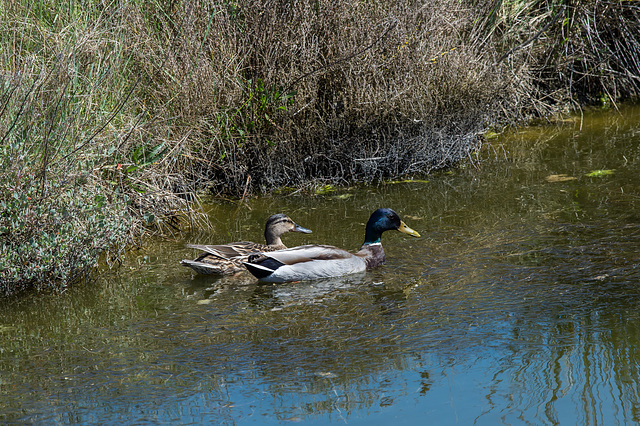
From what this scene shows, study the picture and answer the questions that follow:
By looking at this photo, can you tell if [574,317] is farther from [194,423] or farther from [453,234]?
[194,423]

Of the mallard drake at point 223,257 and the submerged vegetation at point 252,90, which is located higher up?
the submerged vegetation at point 252,90

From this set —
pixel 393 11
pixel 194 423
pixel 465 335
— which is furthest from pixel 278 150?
pixel 194 423

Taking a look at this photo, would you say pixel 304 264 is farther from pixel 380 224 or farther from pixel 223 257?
pixel 380 224

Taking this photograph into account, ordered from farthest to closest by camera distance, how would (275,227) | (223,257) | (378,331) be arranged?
1. (275,227)
2. (223,257)
3. (378,331)

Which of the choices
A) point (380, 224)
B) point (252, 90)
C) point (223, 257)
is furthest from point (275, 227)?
point (252, 90)

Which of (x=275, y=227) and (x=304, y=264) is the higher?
(x=275, y=227)

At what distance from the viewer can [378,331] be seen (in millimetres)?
5605

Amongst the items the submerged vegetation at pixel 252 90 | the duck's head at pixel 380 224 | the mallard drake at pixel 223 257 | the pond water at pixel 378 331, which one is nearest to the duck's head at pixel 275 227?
the mallard drake at pixel 223 257

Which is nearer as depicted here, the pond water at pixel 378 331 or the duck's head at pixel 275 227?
the pond water at pixel 378 331

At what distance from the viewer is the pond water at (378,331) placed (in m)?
4.59

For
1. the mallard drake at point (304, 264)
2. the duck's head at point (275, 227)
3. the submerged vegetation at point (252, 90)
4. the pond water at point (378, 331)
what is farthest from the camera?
the submerged vegetation at point (252, 90)

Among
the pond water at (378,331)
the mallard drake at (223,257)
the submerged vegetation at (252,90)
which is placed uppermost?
the submerged vegetation at (252,90)

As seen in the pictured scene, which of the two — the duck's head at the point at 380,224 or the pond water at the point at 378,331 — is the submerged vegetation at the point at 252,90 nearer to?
the pond water at the point at 378,331

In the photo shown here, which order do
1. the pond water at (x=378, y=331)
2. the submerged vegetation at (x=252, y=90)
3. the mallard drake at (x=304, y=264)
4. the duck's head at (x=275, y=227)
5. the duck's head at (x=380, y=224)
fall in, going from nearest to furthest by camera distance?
the pond water at (x=378, y=331), the mallard drake at (x=304, y=264), the duck's head at (x=380, y=224), the duck's head at (x=275, y=227), the submerged vegetation at (x=252, y=90)
